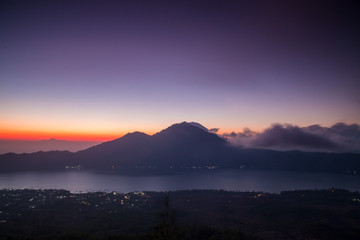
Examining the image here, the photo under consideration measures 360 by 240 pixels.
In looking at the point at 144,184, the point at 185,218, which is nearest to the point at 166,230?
the point at 185,218

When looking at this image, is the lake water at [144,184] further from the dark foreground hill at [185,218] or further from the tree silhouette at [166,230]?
the tree silhouette at [166,230]

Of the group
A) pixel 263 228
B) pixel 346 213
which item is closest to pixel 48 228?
pixel 263 228

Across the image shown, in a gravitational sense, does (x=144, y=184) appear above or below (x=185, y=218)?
below

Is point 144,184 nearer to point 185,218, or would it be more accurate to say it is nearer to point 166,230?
point 185,218

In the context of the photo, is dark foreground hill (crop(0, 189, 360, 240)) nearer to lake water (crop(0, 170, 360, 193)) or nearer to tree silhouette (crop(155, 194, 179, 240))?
tree silhouette (crop(155, 194, 179, 240))

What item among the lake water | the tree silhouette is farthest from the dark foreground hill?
the lake water

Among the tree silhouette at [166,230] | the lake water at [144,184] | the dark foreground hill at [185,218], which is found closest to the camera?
the tree silhouette at [166,230]

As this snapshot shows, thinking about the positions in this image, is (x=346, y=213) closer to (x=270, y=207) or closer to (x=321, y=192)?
(x=270, y=207)

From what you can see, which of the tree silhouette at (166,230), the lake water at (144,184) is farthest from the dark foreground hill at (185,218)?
the lake water at (144,184)
